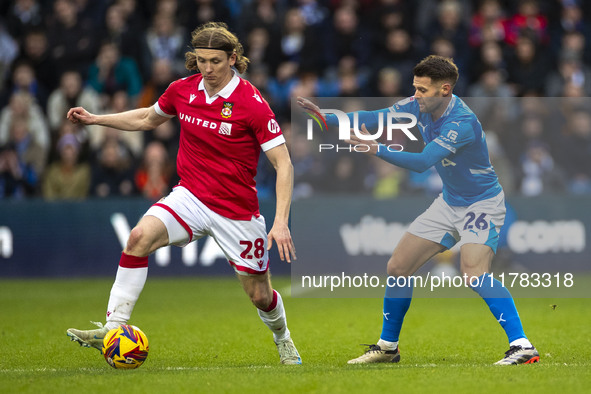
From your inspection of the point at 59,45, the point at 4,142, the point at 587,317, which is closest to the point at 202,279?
the point at 4,142

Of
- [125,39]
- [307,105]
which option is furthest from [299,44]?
[307,105]

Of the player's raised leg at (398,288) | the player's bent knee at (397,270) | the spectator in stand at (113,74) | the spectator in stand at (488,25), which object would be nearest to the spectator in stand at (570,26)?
the spectator in stand at (488,25)

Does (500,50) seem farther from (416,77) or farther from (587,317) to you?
(416,77)

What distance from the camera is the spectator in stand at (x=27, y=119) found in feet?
50.5

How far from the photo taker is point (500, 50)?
1636cm

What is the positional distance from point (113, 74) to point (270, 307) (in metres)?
9.22

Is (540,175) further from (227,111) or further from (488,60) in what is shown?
(227,111)

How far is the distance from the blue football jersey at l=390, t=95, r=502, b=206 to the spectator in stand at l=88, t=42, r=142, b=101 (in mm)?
8894

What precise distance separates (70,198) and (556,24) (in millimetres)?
8846

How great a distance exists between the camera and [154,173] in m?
14.8

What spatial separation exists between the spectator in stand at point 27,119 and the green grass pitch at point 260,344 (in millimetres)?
2306

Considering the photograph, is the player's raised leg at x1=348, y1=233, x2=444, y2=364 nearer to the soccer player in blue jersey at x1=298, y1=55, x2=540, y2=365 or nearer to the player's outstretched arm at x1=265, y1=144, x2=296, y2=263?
the soccer player in blue jersey at x1=298, y1=55, x2=540, y2=365

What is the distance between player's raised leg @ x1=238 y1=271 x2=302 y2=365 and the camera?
298 inches

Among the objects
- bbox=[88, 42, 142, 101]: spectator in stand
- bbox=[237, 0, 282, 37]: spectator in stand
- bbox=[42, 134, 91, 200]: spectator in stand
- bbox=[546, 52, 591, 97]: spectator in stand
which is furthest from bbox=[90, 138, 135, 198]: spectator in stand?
bbox=[546, 52, 591, 97]: spectator in stand
